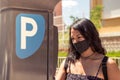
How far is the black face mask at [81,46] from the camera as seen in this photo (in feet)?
8.86

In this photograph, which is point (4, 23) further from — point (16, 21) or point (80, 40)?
point (80, 40)

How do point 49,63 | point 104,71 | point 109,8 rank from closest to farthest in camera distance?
point 49,63 → point 104,71 → point 109,8

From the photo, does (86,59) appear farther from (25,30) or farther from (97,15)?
(97,15)

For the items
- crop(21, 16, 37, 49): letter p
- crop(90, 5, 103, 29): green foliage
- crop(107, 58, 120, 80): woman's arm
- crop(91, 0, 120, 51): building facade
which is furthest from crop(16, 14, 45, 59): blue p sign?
crop(90, 5, 103, 29): green foliage

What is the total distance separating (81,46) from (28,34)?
2.81 feet

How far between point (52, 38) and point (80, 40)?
2.36 feet

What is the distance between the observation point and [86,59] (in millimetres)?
2787

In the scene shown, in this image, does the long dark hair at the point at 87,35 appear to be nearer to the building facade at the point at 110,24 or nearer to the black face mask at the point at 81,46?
the black face mask at the point at 81,46

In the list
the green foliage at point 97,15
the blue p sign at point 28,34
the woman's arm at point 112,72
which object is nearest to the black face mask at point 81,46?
the woman's arm at point 112,72

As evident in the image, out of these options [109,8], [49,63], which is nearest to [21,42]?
[49,63]

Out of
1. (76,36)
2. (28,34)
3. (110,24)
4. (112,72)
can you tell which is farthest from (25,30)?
(110,24)

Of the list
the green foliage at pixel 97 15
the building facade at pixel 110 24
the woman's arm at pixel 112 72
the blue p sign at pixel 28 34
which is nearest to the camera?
the blue p sign at pixel 28 34

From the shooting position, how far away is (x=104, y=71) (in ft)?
8.69

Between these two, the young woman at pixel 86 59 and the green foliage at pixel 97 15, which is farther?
the green foliage at pixel 97 15
